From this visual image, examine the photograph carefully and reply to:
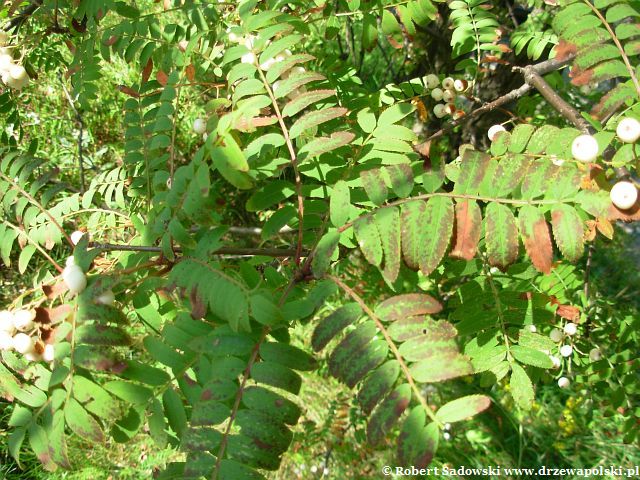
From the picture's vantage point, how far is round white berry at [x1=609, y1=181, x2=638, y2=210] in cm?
72

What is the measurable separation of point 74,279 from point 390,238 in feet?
2.00

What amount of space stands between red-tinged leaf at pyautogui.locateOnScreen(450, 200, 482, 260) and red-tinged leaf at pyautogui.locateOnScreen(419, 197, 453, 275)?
0.10 feet

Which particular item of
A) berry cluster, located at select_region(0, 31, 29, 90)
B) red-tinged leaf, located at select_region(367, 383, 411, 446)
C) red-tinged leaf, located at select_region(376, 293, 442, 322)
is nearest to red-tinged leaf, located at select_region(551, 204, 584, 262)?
red-tinged leaf, located at select_region(376, 293, 442, 322)

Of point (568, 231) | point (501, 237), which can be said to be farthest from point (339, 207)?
point (568, 231)

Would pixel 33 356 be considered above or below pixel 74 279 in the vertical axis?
below

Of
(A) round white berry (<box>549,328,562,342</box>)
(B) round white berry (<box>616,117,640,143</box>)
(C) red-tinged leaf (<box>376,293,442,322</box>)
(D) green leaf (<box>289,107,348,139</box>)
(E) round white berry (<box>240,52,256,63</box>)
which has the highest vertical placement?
(E) round white berry (<box>240,52,256,63</box>)

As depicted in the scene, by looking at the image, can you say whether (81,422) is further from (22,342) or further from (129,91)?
(129,91)

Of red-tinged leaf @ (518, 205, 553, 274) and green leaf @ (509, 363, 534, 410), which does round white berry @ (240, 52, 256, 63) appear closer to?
red-tinged leaf @ (518, 205, 553, 274)

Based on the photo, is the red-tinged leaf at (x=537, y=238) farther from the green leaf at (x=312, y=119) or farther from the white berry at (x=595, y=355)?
the white berry at (x=595, y=355)

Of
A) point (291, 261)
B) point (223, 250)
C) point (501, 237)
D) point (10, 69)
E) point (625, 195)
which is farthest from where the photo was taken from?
point (10, 69)

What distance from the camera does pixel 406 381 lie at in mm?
871

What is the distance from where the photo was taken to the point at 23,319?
2.94 feet

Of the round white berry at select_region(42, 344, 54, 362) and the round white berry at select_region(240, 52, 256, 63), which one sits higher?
the round white berry at select_region(240, 52, 256, 63)

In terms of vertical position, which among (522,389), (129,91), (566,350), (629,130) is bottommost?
(566,350)
